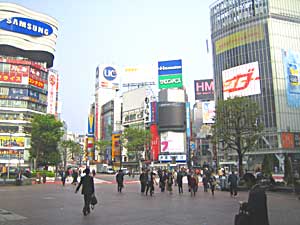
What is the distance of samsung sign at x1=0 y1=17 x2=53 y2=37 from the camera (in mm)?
70438

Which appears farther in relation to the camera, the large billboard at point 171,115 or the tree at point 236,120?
the large billboard at point 171,115

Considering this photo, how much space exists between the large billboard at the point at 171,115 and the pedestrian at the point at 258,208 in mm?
84891

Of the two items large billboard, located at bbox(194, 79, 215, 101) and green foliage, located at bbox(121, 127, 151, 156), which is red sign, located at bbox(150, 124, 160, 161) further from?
large billboard, located at bbox(194, 79, 215, 101)

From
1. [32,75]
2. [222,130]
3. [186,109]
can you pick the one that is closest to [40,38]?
[32,75]

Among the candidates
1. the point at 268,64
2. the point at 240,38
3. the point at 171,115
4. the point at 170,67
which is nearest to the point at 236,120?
the point at 268,64

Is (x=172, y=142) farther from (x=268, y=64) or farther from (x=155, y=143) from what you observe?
(x=268, y=64)

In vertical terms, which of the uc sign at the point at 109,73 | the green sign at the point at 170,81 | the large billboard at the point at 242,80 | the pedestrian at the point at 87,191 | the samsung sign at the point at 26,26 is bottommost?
the pedestrian at the point at 87,191

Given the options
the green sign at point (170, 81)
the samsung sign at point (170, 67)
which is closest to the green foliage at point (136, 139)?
the green sign at point (170, 81)

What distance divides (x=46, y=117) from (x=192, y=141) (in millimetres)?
58275

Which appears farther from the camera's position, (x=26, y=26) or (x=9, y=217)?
(x=26, y=26)

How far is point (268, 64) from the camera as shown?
6831cm

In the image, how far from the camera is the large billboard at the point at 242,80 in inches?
2704

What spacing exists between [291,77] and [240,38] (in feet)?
46.4

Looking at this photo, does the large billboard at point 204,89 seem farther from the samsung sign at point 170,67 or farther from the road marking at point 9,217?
the road marking at point 9,217
